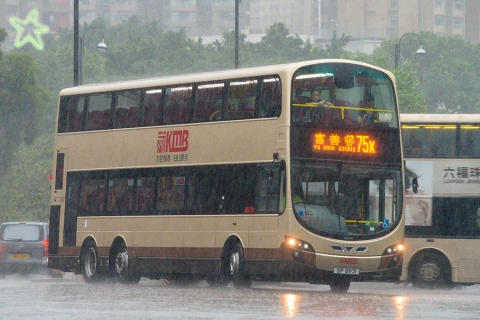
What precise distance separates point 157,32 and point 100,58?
27975 mm

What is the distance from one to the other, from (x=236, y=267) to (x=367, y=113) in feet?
12.3

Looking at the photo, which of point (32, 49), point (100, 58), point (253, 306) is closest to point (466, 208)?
point (253, 306)

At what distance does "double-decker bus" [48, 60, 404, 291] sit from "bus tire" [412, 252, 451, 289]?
563cm

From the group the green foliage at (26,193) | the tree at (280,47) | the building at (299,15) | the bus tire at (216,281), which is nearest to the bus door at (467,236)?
the bus tire at (216,281)

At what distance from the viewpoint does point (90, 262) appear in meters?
26.4

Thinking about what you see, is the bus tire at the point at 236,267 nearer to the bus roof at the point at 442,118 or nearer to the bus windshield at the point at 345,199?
the bus windshield at the point at 345,199

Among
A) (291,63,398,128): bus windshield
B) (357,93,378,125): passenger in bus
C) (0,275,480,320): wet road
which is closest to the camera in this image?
(0,275,480,320): wet road

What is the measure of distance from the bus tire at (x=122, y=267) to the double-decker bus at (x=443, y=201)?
21.8 ft

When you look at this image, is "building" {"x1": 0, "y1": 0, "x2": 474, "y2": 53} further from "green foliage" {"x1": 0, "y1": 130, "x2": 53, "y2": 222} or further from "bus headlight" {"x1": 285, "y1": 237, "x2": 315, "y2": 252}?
"bus headlight" {"x1": 285, "y1": 237, "x2": 315, "y2": 252}

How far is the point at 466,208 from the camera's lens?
27625 millimetres

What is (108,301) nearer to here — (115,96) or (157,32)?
(115,96)

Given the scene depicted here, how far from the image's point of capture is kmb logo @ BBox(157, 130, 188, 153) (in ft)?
77.5

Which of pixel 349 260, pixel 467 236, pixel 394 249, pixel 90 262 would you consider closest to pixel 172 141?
pixel 90 262

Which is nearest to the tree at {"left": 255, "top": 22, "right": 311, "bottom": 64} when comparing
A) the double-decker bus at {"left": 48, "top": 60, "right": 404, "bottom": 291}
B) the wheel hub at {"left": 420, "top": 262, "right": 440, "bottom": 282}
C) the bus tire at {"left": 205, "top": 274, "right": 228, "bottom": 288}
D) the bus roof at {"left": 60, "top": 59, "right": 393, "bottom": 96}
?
the wheel hub at {"left": 420, "top": 262, "right": 440, "bottom": 282}
